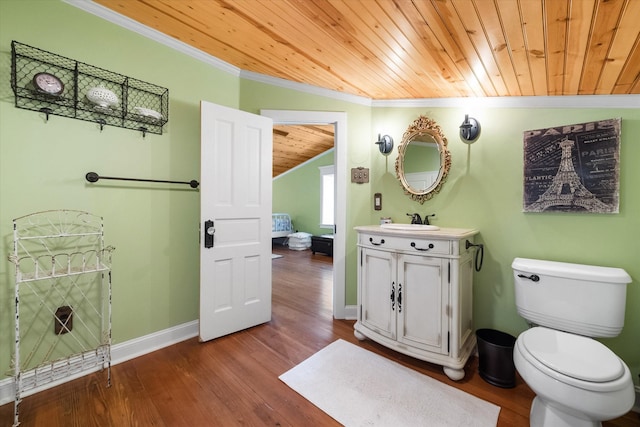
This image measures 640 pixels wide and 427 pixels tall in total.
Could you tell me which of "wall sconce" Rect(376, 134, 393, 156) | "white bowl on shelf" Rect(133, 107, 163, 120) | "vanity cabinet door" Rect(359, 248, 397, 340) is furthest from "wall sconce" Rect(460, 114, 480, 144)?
"white bowl on shelf" Rect(133, 107, 163, 120)

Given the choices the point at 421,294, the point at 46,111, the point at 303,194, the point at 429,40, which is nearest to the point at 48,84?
the point at 46,111

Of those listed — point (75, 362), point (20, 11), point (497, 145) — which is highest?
point (20, 11)

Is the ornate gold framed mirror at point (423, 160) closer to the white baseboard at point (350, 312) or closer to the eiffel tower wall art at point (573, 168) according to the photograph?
the eiffel tower wall art at point (573, 168)

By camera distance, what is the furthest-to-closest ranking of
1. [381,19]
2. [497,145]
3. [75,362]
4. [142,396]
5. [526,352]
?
[497,145], [75,362], [142,396], [381,19], [526,352]

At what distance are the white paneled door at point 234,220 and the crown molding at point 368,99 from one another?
49cm

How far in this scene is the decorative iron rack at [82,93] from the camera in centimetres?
151

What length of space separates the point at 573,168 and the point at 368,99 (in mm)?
1725

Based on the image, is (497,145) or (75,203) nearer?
(75,203)

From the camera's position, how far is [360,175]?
265 centimetres

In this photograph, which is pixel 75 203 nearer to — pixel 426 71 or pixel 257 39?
pixel 257 39

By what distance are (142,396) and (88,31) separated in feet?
7.65

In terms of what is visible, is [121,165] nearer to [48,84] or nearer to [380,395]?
[48,84]

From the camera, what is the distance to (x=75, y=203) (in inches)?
67.2

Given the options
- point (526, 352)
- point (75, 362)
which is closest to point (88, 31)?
point (75, 362)
